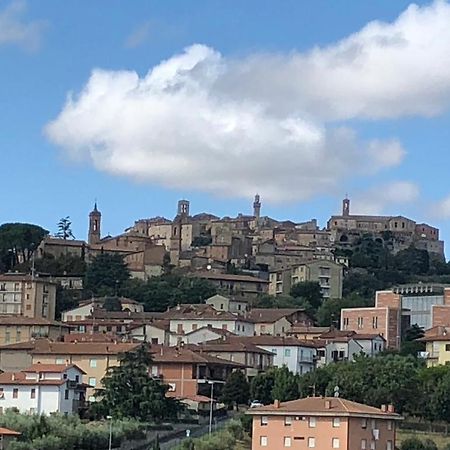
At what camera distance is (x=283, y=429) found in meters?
58.3

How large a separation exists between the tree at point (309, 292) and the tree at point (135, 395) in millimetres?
48377

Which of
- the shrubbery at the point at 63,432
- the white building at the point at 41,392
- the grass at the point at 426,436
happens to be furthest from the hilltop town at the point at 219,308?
the shrubbery at the point at 63,432

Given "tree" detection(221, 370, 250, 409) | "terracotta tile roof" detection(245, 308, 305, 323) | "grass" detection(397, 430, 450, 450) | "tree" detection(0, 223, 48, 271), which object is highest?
"tree" detection(0, 223, 48, 271)

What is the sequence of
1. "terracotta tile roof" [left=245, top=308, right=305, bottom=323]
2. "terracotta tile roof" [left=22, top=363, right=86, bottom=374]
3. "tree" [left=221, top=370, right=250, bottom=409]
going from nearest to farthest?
"terracotta tile roof" [left=22, top=363, right=86, bottom=374] < "tree" [left=221, top=370, right=250, bottom=409] < "terracotta tile roof" [left=245, top=308, right=305, bottom=323]

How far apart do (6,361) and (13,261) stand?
43803 millimetres

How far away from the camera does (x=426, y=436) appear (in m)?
63.1

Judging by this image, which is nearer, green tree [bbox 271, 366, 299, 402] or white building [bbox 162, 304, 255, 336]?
green tree [bbox 271, 366, 299, 402]

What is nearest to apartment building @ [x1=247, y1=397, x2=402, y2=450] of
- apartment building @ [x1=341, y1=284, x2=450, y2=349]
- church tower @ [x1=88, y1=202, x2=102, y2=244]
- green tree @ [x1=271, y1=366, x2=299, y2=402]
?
green tree @ [x1=271, y1=366, x2=299, y2=402]

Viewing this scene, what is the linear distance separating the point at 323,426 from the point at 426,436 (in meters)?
7.56

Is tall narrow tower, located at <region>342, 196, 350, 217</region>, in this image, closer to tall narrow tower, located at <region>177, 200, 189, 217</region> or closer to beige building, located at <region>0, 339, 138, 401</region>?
tall narrow tower, located at <region>177, 200, 189, 217</region>

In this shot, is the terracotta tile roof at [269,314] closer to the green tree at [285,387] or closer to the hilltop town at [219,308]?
the hilltop town at [219,308]

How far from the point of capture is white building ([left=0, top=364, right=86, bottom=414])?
217ft

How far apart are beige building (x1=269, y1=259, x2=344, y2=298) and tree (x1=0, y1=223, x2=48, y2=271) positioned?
20910 mm

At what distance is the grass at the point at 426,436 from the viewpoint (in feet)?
203
